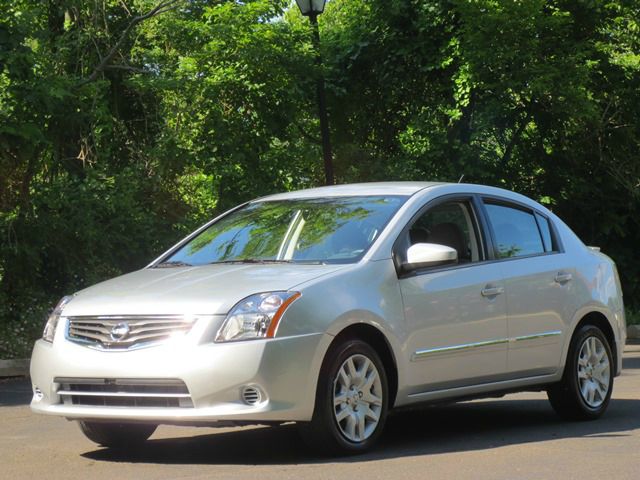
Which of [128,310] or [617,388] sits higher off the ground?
[128,310]

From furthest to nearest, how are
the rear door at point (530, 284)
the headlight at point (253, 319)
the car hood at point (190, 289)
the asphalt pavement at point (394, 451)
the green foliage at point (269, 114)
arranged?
the green foliage at point (269, 114)
the rear door at point (530, 284)
the car hood at point (190, 289)
the headlight at point (253, 319)
the asphalt pavement at point (394, 451)

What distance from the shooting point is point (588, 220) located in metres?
25.1

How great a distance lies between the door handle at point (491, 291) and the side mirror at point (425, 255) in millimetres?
550

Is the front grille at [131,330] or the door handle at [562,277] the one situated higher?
the front grille at [131,330]

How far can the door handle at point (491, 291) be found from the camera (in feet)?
28.8

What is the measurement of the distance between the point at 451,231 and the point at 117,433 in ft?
8.62

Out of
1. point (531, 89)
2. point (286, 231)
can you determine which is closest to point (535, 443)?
point (286, 231)

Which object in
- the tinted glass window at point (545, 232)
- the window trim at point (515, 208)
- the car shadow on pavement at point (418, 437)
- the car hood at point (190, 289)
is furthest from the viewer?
the tinted glass window at point (545, 232)

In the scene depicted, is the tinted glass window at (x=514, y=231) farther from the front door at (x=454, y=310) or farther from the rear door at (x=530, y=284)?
the front door at (x=454, y=310)

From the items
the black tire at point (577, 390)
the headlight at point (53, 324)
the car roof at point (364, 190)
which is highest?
the car roof at point (364, 190)

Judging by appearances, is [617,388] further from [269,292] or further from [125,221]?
[125,221]

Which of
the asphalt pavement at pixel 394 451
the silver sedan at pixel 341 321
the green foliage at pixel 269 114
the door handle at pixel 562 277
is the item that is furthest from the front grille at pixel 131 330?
the green foliage at pixel 269 114

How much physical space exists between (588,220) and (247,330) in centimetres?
1864

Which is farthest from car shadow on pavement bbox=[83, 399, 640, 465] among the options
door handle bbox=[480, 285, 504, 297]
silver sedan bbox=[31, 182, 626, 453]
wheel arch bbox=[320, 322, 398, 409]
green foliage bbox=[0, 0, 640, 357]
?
green foliage bbox=[0, 0, 640, 357]
